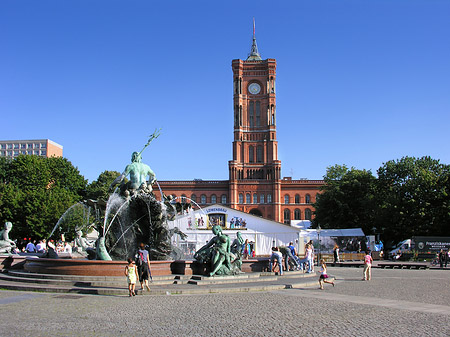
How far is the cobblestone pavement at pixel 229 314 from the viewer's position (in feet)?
26.8

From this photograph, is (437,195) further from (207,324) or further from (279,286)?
(207,324)

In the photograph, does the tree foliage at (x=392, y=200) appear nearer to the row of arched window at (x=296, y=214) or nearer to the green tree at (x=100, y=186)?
the green tree at (x=100, y=186)

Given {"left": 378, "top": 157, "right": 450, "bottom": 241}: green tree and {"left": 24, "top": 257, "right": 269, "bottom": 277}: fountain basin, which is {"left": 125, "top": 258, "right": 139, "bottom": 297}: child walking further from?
{"left": 378, "top": 157, "right": 450, "bottom": 241}: green tree

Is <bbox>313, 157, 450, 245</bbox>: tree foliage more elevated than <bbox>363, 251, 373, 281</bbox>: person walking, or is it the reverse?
<bbox>313, 157, 450, 245</bbox>: tree foliage

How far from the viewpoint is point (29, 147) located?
17300 centimetres

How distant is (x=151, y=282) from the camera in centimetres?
1424

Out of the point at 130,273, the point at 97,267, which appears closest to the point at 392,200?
the point at 97,267

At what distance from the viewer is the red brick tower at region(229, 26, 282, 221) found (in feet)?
316

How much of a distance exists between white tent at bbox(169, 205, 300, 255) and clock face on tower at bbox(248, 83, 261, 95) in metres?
59.3

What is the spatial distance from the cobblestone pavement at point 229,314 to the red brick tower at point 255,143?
82572 millimetres

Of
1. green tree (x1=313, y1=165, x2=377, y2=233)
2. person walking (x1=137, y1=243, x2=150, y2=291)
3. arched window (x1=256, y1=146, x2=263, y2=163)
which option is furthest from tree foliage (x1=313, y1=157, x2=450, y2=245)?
person walking (x1=137, y1=243, x2=150, y2=291)

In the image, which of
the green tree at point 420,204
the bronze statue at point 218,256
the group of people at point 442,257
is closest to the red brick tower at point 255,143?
the green tree at point 420,204

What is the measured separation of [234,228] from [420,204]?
60.7 feet

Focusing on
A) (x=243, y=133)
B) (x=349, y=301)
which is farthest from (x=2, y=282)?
(x=243, y=133)
